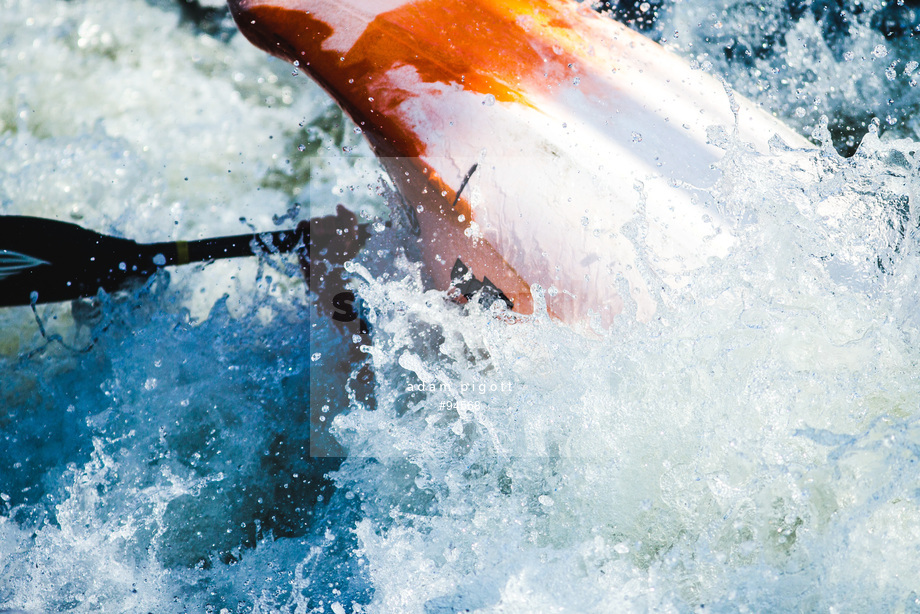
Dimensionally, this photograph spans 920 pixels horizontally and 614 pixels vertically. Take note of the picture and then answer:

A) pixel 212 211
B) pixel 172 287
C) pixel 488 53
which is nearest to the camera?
pixel 488 53

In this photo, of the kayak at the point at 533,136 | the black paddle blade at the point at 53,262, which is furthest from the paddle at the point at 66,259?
the kayak at the point at 533,136

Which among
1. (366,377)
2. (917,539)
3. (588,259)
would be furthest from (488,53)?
(917,539)

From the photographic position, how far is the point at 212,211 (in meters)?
2.39

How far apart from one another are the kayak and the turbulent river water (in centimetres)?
11

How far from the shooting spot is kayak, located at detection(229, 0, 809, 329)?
1589mm

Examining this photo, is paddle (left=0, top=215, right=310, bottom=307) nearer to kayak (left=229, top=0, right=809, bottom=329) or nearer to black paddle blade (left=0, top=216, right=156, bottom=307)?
black paddle blade (left=0, top=216, right=156, bottom=307)

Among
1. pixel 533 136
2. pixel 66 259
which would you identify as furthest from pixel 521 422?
pixel 66 259

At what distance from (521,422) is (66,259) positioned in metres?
1.45

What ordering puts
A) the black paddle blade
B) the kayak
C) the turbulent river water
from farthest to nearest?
the black paddle blade → the kayak → the turbulent river water

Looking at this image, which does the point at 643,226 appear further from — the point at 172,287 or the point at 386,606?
the point at 172,287

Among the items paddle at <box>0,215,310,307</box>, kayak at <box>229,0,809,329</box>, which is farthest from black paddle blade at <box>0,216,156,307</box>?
kayak at <box>229,0,809,329</box>

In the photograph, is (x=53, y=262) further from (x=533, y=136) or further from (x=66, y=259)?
(x=533, y=136)

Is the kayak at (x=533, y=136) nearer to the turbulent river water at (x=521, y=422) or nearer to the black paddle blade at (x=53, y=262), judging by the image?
the turbulent river water at (x=521, y=422)

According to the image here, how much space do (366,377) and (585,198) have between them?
0.73m
